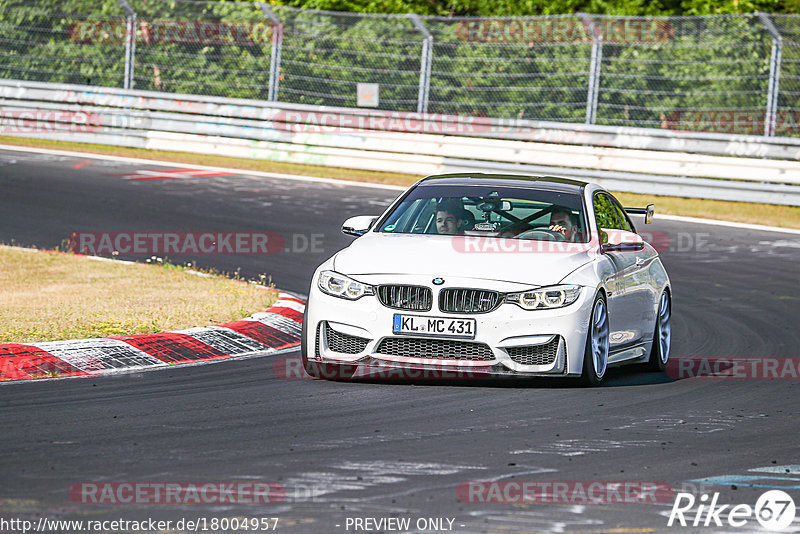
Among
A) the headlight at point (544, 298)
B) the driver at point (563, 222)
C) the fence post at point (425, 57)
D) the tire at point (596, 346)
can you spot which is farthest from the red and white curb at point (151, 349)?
the fence post at point (425, 57)

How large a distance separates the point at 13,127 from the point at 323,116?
21.2 feet

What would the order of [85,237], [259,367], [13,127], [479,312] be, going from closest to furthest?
[479,312]
[259,367]
[85,237]
[13,127]

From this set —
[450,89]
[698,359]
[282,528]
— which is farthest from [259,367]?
[450,89]

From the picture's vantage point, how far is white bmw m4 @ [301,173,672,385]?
8336 millimetres

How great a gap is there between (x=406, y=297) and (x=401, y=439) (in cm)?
178

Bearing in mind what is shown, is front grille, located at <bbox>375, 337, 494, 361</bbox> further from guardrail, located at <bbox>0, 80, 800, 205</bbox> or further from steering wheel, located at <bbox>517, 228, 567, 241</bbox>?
guardrail, located at <bbox>0, 80, 800, 205</bbox>

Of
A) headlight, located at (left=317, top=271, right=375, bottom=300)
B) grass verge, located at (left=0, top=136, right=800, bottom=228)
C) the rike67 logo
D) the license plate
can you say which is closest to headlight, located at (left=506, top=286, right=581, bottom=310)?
the license plate

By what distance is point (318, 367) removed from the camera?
28.5 feet

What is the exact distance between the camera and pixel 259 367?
360 inches

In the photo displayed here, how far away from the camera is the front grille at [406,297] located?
838 centimetres

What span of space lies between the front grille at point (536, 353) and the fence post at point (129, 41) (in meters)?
18.5

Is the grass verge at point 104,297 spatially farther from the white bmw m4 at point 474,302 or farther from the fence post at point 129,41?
the fence post at point 129,41

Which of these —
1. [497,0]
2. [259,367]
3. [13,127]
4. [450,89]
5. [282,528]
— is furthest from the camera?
[497,0]

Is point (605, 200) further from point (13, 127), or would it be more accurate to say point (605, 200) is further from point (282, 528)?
point (13, 127)
